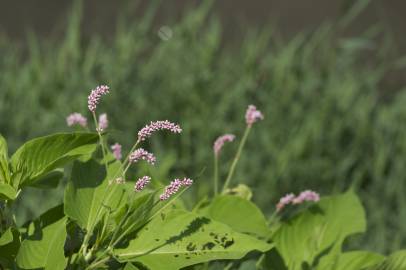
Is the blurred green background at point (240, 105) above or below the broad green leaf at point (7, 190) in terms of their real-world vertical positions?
above

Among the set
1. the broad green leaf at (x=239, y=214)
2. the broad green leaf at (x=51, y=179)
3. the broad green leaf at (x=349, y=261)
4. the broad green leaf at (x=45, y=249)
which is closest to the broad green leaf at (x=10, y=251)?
the broad green leaf at (x=45, y=249)

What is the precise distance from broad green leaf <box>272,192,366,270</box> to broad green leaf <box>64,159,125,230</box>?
24 cm

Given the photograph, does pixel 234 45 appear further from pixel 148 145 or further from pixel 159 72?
pixel 148 145

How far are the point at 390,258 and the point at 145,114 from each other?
2304 millimetres

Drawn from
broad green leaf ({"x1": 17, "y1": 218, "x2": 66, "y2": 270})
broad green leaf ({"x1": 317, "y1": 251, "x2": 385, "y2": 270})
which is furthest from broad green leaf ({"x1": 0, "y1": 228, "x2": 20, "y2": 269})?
broad green leaf ({"x1": 317, "y1": 251, "x2": 385, "y2": 270})

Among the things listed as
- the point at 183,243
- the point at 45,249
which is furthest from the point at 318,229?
the point at 45,249

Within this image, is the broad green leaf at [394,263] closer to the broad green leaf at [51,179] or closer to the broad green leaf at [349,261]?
the broad green leaf at [349,261]

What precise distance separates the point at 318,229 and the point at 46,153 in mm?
411

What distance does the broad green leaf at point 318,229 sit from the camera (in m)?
1.14

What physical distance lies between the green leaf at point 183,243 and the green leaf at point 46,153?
0.39 feet

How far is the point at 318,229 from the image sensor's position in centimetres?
117

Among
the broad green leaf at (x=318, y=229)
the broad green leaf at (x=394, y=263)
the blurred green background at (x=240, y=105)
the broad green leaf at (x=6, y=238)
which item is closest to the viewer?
the broad green leaf at (x=6, y=238)

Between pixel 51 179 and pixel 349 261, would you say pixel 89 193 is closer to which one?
pixel 51 179

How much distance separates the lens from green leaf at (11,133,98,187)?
96 cm
